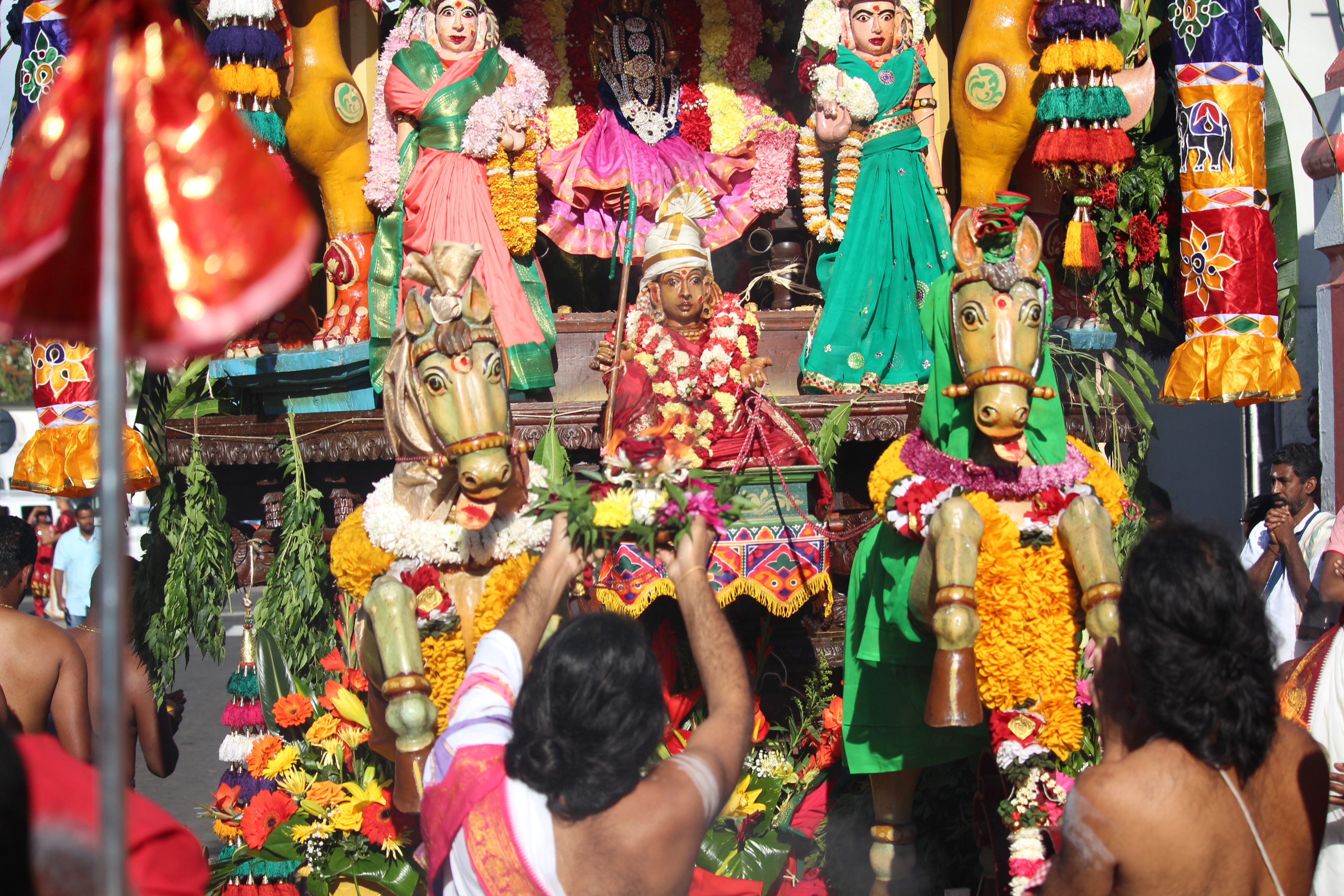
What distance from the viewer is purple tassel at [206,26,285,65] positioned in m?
5.97

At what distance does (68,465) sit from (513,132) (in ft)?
9.01

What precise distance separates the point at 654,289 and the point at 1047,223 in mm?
2796

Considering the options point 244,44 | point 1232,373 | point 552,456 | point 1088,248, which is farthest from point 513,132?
point 1232,373

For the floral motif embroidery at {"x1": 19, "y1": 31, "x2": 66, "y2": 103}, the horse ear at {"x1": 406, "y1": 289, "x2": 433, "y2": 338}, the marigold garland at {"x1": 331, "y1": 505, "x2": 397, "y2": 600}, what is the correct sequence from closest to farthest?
the horse ear at {"x1": 406, "y1": 289, "x2": 433, "y2": 338}, the marigold garland at {"x1": 331, "y1": 505, "x2": 397, "y2": 600}, the floral motif embroidery at {"x1": 19, "y1": 31, "x2": 66, "y2": 103}

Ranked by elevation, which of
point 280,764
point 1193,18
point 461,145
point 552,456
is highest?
point 1193,18

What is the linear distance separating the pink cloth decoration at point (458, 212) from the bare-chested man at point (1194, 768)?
15.0 feet

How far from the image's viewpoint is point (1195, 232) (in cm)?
597

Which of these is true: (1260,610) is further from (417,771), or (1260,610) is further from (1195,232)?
(1195,232)

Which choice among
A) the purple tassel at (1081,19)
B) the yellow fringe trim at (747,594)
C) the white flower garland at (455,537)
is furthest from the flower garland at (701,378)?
the purple tassel at (1081,19)

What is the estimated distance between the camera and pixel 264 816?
414 centimetres

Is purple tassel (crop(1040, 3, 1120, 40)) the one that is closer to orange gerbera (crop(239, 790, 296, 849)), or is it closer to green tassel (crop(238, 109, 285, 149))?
green tassel (crop(238, 109, 285, 149))

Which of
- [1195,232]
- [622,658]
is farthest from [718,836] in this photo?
[1195,232]

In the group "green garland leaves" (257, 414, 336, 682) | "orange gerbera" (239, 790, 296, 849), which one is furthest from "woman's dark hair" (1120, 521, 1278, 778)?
"green garland leaves" (257, 414, 336, 682)

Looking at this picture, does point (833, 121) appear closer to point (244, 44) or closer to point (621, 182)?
point (621, 182)
